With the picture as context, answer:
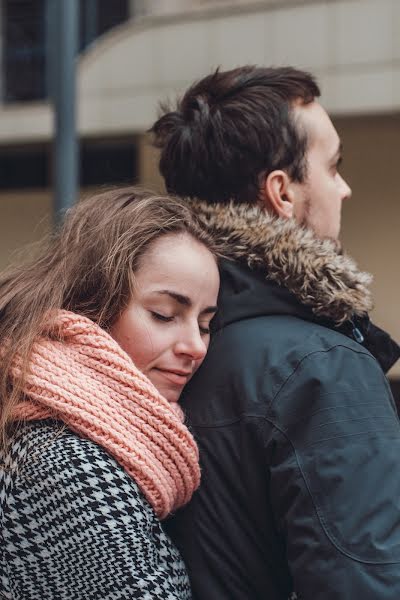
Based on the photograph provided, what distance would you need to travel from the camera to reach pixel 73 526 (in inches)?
68.8

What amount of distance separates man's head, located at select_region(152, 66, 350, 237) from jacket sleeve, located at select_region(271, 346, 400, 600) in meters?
0.53

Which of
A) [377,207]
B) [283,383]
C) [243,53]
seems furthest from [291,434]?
[377,207]

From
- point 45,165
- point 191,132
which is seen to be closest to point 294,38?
point 45,165

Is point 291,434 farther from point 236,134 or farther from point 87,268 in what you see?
point 236,134

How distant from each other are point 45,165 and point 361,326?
1165 cm

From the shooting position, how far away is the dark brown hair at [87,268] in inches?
76.9

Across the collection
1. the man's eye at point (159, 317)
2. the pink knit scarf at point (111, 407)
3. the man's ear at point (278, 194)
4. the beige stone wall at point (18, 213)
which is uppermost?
the man's ear at point (278, 194)

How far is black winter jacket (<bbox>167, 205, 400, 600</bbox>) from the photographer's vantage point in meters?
1.79

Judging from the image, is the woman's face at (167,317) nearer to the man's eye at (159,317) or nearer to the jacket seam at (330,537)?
the man's eye at (159,317)

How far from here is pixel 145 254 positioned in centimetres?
204

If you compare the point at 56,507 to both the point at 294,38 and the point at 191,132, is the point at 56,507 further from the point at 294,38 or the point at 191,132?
the point at 294,38

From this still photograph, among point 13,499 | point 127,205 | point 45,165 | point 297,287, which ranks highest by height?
point 127,205

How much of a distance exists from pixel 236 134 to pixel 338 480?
0.90 meters

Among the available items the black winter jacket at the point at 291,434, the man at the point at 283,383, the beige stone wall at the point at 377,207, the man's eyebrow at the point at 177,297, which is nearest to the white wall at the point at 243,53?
the beige stone wall at the point at 377,207
